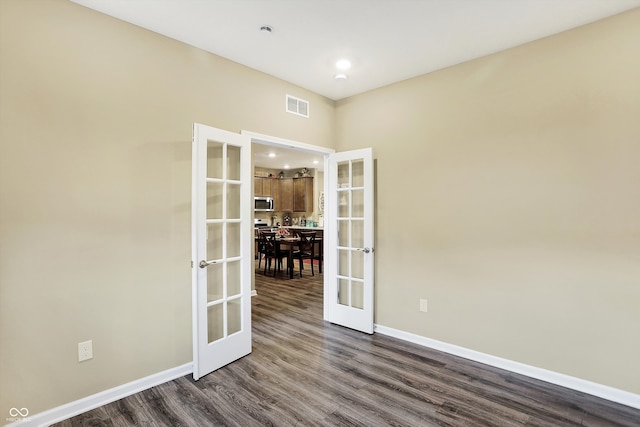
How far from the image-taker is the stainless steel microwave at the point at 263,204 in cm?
934

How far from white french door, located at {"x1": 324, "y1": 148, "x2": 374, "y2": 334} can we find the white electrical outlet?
2508 millimetres

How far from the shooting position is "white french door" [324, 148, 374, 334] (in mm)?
3625

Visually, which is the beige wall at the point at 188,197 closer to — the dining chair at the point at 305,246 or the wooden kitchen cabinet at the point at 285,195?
the dining chair at the point at 305,246

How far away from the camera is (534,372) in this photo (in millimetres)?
2631

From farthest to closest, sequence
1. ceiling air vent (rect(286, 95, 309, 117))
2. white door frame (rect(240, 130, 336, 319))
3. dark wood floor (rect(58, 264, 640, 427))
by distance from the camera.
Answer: ceiling air vent (rect(286, 95, 309, 117)) → white door frame (rect(240, 130, 336, 319)) → dark wood floor (rect(58, 264, 640, 427))

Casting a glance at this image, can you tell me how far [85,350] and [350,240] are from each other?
2.68 metres

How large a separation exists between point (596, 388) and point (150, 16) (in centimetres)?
441

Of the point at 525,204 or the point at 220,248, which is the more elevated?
the point at 525,204

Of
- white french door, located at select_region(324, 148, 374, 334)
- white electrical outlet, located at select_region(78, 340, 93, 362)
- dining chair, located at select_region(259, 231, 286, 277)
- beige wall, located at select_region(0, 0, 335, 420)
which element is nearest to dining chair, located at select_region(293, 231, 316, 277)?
dining chair, located at select_region(259, 231, 286, 277)

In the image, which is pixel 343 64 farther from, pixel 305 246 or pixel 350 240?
pixel 305 246

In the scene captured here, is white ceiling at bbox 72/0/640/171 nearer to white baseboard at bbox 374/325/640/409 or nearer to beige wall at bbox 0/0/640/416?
beige wall at bbox 0/0/640/416

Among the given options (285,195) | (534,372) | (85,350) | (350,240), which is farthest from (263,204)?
(534,372)

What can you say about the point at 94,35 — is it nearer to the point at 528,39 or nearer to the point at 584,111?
the point at 528,39

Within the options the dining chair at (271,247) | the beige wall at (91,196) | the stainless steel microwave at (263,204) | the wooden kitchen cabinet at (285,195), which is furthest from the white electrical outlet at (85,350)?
the wooden kitchen cabinet at (285,195)
